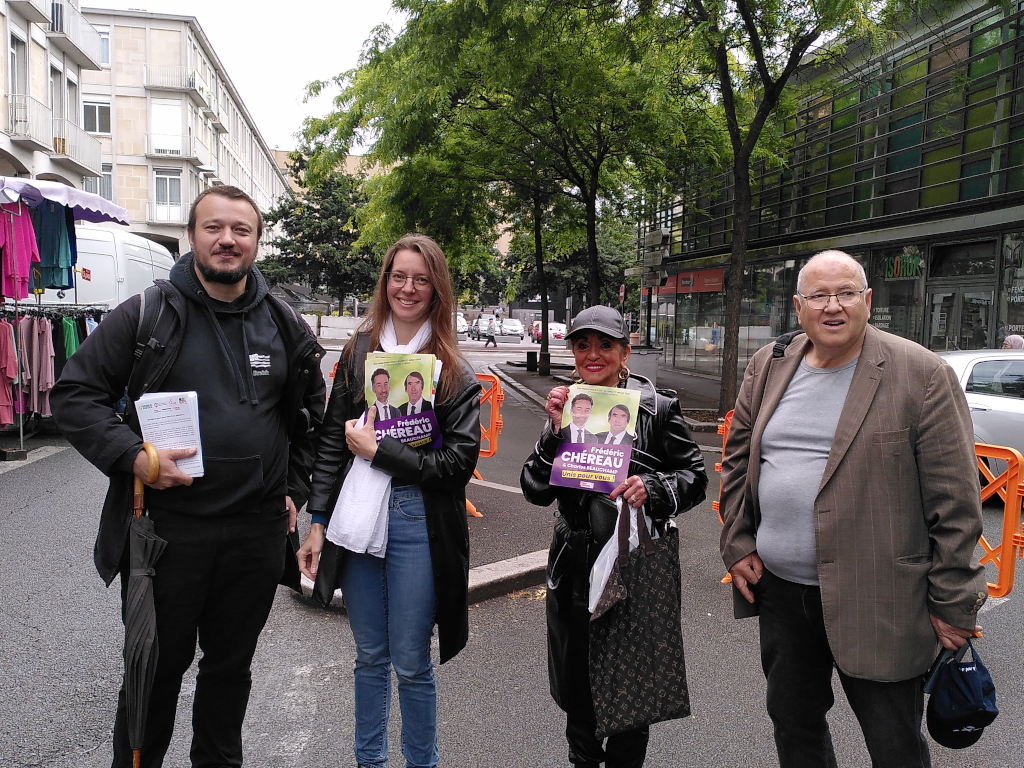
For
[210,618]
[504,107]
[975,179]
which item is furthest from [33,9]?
[210,618]

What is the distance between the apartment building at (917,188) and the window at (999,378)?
238 inches

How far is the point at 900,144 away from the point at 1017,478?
13986 mm

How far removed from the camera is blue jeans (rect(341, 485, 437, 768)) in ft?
8.52

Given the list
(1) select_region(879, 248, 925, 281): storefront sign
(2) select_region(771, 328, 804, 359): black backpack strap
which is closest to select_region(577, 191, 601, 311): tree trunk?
(1) select_region(879, 248, 925, 281): storefront sign

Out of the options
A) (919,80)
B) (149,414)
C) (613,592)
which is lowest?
(613,592)

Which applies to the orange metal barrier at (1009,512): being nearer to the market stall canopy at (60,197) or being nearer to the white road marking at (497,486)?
the white road marking at (497,486)

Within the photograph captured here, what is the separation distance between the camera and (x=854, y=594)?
7.21 ft

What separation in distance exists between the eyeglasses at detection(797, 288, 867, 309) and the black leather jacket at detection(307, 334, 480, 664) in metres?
1.16

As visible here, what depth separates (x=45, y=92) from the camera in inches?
901

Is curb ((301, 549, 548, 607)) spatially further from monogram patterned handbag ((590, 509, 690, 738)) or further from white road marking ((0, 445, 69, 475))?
white road marking ((0, 445, 69, 475))

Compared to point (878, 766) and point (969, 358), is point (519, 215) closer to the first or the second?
point (969, 358)

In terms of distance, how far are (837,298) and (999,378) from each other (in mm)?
6660

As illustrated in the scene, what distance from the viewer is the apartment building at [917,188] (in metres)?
13.1

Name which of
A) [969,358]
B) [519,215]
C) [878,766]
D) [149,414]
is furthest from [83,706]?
[519,215]
